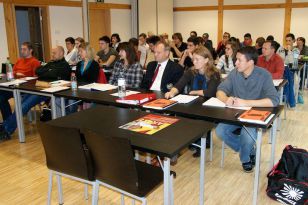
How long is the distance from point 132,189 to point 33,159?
212 cm

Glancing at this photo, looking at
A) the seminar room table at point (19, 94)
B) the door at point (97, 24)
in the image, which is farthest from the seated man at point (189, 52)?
the door at point (97, 24)

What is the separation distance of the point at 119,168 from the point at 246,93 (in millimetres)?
1703

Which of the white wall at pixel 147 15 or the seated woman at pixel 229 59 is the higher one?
the white wall at pixel 147 15

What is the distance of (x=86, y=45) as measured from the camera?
441 cm

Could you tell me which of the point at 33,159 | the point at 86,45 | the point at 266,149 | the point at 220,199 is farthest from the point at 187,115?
the point at 86,45

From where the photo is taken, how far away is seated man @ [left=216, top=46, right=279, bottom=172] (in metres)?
2.84

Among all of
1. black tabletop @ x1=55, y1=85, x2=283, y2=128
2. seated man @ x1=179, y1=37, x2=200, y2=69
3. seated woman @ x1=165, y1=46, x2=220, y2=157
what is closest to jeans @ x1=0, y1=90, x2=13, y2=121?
black tabletop @ x1=55, y1=85, x2=283, y2=128

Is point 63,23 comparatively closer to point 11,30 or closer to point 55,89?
point 11,30

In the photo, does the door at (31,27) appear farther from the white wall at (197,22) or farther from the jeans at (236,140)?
the jeans at (236,140)

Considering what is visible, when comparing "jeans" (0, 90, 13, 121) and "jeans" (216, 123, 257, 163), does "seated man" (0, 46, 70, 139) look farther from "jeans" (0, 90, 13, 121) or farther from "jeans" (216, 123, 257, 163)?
"jeans" (216, 123, 257, 163)

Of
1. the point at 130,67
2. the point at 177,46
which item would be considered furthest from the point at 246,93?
the point at 177,46

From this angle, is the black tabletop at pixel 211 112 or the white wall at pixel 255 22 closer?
the black tabletop at pixel 211 112

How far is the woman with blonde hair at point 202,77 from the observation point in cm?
341

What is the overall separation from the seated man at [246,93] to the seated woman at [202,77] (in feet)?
0.71
